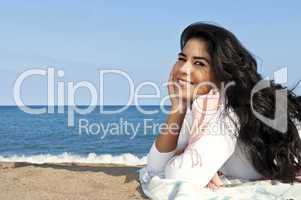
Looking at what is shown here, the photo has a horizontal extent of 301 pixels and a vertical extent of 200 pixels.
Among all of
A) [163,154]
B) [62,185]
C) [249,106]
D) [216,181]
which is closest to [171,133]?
[163,154]

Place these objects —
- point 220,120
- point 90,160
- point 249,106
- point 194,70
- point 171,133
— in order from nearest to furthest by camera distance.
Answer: point 220,120 < point 249,106 < point 194,70 < point 171,133 < point 90,160

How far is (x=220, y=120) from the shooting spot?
2164mm

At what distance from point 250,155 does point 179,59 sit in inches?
25.9

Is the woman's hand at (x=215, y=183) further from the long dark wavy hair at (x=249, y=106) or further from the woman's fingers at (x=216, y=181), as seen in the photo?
the long dark wavy hair at (x=249, y=106)

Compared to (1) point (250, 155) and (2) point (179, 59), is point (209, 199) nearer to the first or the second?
(1) point (250, 155)

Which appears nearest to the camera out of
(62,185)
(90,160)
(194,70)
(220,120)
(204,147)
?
(204,147)

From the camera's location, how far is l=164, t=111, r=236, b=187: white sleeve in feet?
6.78

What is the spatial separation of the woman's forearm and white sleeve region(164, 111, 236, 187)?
12.9 inches

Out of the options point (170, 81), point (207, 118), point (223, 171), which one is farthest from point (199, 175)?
point (170, 81)

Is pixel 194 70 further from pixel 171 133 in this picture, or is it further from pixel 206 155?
pixel 206 155

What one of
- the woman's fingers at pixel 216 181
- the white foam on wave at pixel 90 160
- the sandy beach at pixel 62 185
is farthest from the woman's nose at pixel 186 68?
the white foam on wave at pixel 90 160

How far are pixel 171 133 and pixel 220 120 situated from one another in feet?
1.36

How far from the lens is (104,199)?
446 centimetres

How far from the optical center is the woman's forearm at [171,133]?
2.51 metres
